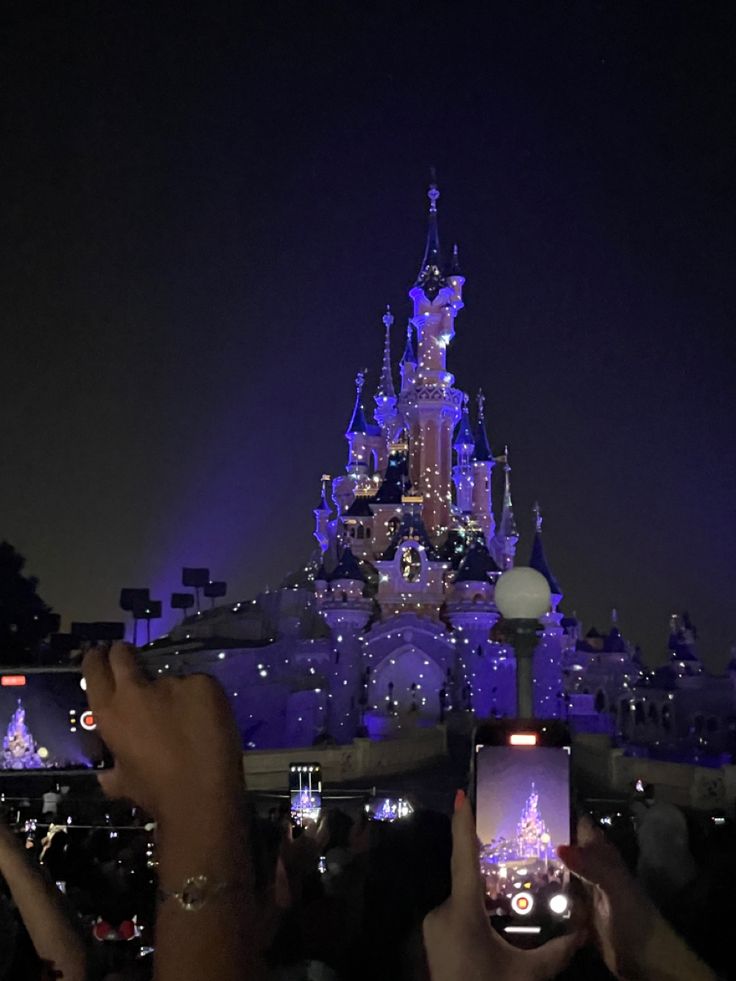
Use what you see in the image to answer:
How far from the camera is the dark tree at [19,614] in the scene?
37.4 metres

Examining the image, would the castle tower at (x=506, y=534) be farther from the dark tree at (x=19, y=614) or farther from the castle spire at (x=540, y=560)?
the dark tree at (x=19, y=614)

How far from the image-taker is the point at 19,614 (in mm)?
38281

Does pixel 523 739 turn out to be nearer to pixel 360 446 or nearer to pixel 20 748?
pixel 20 748

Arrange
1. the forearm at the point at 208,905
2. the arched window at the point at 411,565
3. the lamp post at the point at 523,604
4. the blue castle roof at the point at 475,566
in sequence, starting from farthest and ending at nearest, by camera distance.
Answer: the arched window at the point at 411,565 < the blue castle roof at the point at 475,566 < the lamp post at the point at 523,604 < the forearm at the point at 208,905

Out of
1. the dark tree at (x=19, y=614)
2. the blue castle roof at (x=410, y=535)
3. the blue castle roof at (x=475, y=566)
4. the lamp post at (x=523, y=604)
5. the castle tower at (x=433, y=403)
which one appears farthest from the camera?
the castle tower at (x=433, y=403)

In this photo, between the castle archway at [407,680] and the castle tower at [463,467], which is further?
the castle tower at [463,467]

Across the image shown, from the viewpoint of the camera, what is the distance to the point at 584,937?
108 inches

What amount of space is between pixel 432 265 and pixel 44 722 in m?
47.4

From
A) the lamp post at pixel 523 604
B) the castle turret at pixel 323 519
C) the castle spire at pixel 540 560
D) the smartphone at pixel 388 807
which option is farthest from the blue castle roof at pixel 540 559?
the lamp post at pixel 523 604

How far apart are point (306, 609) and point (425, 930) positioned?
48.6 metres

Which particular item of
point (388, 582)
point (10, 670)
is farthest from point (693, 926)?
point (388, 582)

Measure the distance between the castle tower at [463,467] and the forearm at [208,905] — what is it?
177 feet

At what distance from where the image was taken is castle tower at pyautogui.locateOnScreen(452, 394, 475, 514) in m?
57.7

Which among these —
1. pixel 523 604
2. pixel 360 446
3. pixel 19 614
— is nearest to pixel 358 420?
pixel 360 446
